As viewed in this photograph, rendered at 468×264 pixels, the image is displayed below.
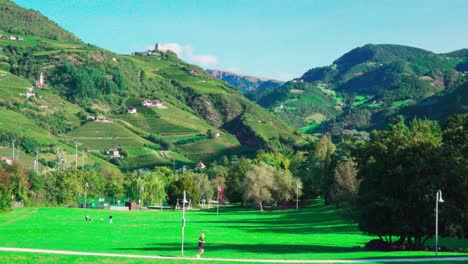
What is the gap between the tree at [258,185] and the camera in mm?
153000

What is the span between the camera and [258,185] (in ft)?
502

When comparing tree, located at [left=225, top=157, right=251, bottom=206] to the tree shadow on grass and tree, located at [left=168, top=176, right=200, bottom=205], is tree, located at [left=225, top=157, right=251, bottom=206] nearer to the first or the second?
tree, located at [left=168, top=176, right=200, bottom=205]

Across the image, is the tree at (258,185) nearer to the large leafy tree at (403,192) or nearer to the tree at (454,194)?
the large leafy tree at (403,192)

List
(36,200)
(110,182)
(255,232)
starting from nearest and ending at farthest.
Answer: (255,232), (36,200), (110,182)

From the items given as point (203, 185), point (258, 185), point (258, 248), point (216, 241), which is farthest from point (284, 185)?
point (258, 248)

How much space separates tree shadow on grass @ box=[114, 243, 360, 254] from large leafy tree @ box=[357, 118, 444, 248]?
3.52m

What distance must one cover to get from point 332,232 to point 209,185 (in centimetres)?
11680

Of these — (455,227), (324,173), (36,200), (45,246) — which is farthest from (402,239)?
(36,200)

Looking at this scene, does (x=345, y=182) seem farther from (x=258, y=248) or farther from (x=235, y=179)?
(x=235, y=179)

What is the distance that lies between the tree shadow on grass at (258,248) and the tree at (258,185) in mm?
89111

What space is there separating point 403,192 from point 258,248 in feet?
42.3

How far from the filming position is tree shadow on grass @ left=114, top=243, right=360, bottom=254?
185ft

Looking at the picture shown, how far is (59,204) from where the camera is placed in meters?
163

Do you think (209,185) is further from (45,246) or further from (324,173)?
(45,246)
